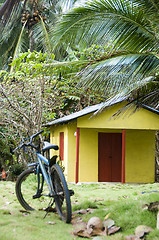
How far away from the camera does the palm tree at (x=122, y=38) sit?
21.6 feet

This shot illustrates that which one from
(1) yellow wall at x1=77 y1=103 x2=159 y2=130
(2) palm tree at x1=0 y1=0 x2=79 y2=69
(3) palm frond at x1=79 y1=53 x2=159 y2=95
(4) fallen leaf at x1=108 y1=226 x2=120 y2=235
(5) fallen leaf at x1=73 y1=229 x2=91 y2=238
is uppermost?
(2) palm tree at x1=0 y1=0 x2=79 y2=69

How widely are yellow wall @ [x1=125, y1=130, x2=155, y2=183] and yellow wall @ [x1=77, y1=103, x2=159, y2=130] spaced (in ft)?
4.85

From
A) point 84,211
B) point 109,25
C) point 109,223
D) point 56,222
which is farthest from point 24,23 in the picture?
point 109,223

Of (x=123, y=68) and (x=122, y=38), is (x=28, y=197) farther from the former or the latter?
(x=122, y=38)

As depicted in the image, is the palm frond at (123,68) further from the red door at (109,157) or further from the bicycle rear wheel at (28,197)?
the red door at (109,157)

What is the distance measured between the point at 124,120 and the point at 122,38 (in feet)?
18.3

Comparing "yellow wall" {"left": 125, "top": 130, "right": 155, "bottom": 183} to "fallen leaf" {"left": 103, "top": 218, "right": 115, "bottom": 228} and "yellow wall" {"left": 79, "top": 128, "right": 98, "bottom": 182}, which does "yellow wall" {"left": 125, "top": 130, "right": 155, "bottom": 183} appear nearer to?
"yellow wall" {"left": 79, "top": 128, "right": 98, "bottom": 182}

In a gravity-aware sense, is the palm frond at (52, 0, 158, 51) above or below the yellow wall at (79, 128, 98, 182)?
above

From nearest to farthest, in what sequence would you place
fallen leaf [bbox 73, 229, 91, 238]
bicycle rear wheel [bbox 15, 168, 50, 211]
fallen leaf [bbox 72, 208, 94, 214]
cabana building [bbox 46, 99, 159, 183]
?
fallen leaf [bbox 73, 229, 91, 238], fallen leaf [bbox 72, 208, 94, 214], bicycle rear wheel [bbox 15, 168, 50, 211], cabana building [bbox 46, 99, 159, 183]

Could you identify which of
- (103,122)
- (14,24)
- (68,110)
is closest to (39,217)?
(103,122)

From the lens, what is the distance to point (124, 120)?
40.7ft

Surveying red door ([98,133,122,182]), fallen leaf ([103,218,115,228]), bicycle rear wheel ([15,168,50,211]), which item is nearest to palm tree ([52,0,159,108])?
bicycle rear wheel ([15,168,50,211])

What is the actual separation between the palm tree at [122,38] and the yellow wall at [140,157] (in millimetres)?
6564

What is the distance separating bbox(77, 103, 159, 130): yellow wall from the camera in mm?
12203
